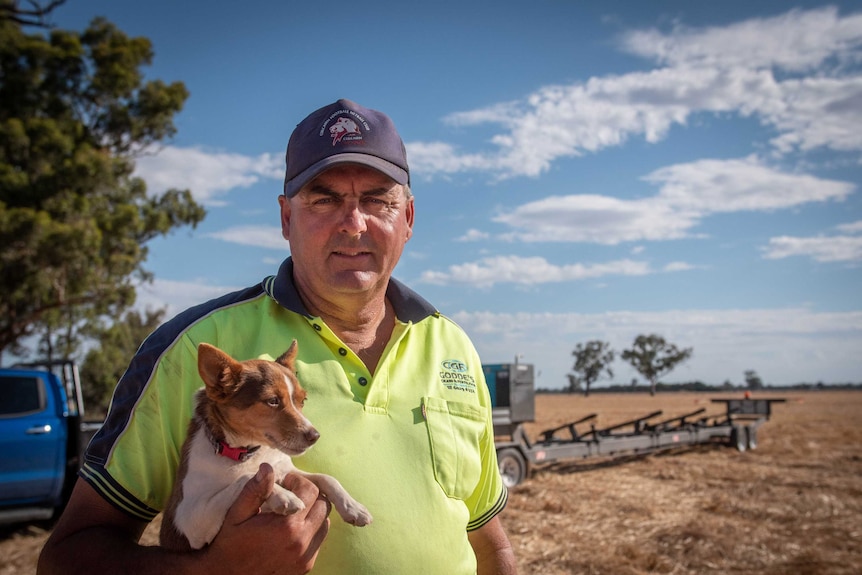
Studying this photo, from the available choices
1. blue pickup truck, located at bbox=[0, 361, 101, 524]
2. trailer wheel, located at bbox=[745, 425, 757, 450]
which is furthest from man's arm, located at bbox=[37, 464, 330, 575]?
trailer wheel, located at bbox=[745, 425, 757, 450]

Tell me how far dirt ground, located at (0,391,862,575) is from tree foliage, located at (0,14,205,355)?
12.5m

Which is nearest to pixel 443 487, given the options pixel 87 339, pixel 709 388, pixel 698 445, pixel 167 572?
pixel 167 572

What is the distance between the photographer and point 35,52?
23000 millimetres

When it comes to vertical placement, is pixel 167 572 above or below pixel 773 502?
above

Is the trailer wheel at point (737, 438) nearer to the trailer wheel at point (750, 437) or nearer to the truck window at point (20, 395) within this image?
the trailer wheel at point (750, 437)

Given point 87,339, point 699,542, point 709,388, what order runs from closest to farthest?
point 699,542, point 87,339, point 709,388

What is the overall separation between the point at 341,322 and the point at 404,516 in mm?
685

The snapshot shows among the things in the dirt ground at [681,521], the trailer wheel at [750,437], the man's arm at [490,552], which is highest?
the man's arm at [490,552]

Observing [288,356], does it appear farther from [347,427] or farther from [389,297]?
[389,297]

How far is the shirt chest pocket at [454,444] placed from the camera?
7.33 feet

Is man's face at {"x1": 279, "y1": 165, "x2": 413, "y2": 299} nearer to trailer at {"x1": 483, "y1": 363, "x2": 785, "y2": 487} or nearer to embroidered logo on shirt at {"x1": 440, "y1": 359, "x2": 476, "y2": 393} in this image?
embroidered logo on shirt at {"x1": 440, "y1": 359, "x2": 476, "y2": 393}

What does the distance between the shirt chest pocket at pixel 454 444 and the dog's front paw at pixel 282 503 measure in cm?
56

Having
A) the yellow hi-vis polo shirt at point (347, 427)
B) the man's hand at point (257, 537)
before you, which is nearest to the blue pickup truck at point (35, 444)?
the yellow hi-vis polo shirt at point (347, 427)

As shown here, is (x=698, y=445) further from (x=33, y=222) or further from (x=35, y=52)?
(x=35, y=52)
